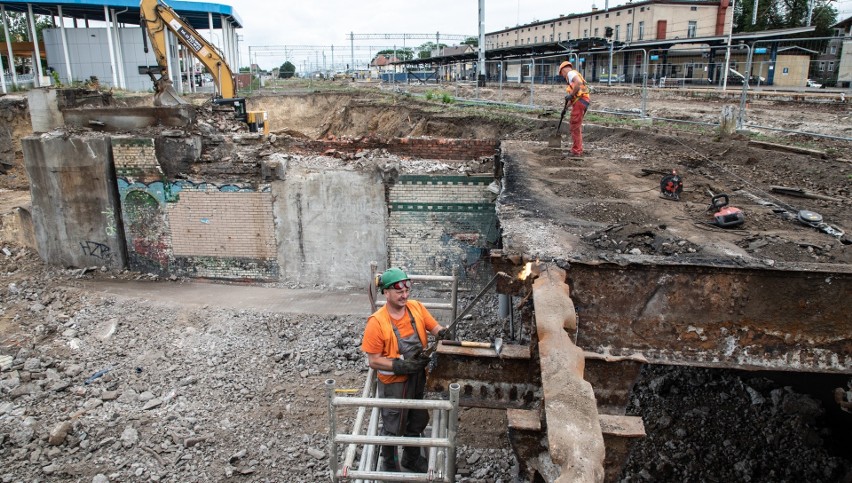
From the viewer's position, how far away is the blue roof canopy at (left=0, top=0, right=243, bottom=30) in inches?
902

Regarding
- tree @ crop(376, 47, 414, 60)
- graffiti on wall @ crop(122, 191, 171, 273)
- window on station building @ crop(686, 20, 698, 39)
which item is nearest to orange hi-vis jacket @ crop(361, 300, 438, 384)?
graffiti on wall @ crop(122, 191, 171, 273)

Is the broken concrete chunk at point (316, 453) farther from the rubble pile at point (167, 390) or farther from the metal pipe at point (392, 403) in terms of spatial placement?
the metal pipe at point (392, 403)

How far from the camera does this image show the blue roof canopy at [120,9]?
22906 millimetres

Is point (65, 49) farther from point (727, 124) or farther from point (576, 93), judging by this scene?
point (727, 124)

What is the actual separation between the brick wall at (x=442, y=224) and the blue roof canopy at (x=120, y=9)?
66.9 ft

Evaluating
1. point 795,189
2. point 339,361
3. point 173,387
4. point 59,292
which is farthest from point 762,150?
point 59,292

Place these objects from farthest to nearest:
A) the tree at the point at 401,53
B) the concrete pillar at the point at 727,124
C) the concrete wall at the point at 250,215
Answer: the tree at the point at 401,53 → the concrete pillar at the point at 727,124 → the concrete wall at the point at 250,215

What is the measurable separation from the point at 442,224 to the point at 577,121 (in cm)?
309

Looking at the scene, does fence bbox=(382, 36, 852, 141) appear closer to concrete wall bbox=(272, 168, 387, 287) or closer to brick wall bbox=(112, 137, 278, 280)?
concrete wall bbox=(272, 168, 387, 287)

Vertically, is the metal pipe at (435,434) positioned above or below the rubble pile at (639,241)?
below

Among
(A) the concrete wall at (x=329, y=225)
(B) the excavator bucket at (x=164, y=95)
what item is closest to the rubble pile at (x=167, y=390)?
(A) the concrete wall at (x=329, y=225)

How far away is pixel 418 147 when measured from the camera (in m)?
11.5

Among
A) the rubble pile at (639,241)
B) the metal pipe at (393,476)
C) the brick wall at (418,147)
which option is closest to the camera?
the metal pipe at (393,476)

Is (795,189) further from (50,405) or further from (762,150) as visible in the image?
(50,405)
